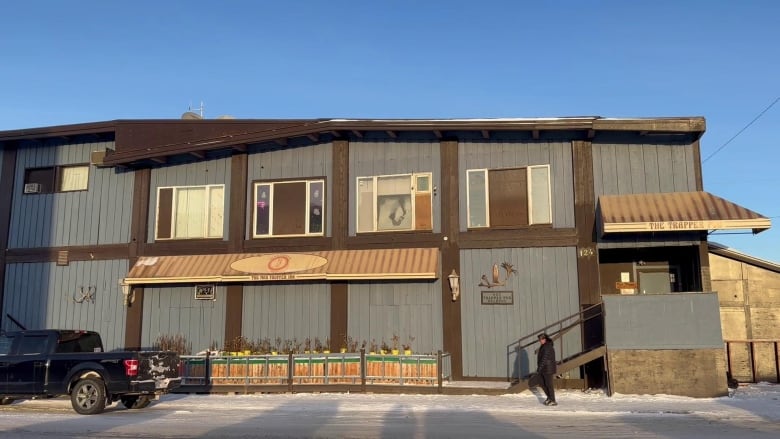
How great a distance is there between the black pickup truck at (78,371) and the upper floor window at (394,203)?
7.07 metres

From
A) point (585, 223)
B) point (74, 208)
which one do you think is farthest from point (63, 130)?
point (585, 223)

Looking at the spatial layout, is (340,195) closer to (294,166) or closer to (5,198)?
(294,166)

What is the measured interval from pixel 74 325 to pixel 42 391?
766cm

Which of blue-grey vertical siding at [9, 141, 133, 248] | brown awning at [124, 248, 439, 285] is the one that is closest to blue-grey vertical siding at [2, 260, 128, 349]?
blue-grey vertical siding at [9, 141, 133, 248]

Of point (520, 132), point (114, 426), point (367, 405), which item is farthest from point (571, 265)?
point (114, 426)

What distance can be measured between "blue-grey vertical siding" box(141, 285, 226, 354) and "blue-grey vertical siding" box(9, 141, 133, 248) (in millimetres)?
2250

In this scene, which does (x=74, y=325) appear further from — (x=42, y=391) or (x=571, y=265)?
(x=571, y=265)

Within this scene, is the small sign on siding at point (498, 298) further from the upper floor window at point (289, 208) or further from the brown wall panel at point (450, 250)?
the upper floor window at point (289, 208)

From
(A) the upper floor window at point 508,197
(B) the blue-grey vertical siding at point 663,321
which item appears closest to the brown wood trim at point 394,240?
(A) the upper floor window at point 508,197

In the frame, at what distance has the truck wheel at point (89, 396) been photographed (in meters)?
13.1

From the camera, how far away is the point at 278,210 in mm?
19906

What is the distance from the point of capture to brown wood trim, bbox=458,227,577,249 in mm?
17562

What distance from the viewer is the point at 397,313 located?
60.8 feet

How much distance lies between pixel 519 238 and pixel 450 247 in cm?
187
